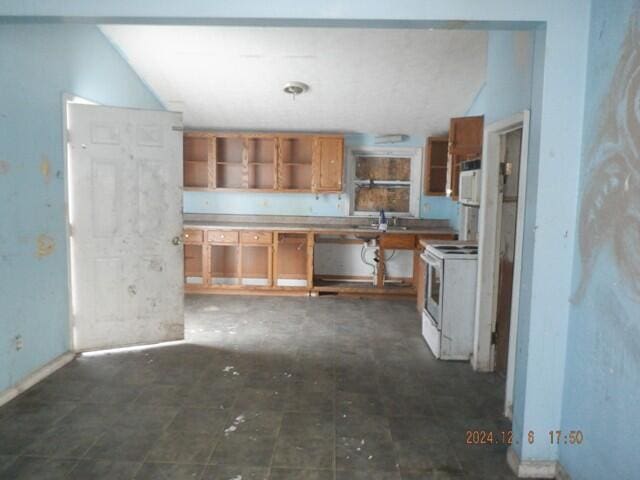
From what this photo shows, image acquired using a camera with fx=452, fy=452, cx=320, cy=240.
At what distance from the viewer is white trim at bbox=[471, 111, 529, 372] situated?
3.39m

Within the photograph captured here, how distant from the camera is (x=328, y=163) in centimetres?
608

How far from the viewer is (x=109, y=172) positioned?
12.3 feet

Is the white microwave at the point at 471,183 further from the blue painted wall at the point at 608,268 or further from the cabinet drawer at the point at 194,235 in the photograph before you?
the cabinet drawer at the point at 194,235

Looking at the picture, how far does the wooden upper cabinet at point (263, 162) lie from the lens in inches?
240

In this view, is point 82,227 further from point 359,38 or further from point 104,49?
point 359,38

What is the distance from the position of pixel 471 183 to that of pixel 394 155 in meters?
2.81

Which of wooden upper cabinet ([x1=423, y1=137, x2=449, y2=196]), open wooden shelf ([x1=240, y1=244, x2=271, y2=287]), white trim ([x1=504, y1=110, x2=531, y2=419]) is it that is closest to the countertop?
open wooden shelf ([x1=240, y1=244, x2=271, y2=287])

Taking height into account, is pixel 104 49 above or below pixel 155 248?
above

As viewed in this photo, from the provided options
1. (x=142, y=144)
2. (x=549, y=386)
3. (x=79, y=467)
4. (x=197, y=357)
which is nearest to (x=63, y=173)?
(x=142, y=144)

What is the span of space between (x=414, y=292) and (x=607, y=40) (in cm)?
419

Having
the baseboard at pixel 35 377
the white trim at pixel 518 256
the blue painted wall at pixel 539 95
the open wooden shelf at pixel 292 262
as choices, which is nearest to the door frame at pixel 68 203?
the baseboard at pixel 35 377

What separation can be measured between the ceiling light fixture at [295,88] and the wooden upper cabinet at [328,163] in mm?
1001

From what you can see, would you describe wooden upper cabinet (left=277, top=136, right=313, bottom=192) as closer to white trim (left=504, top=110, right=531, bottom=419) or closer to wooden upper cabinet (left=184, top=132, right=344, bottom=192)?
wooden upper cabinet (left=184, top=132, right=344, bottom=192)

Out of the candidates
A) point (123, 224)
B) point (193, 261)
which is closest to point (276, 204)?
point (193, 261)
